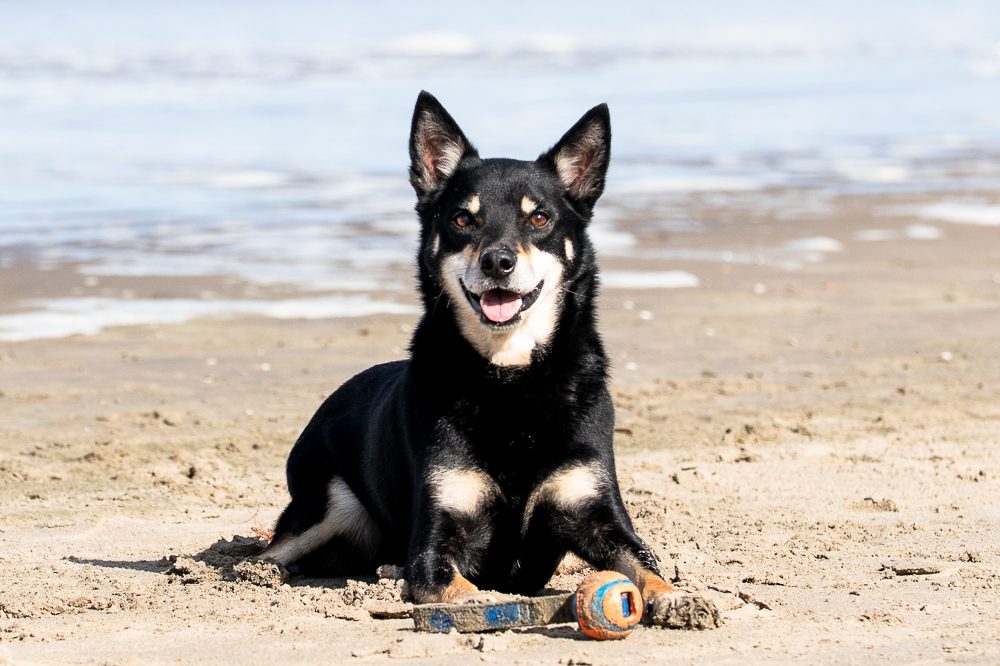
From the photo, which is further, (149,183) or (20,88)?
(20,88)

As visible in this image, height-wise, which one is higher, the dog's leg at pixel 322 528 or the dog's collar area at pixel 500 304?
the dog's collar area at pixel 500 304

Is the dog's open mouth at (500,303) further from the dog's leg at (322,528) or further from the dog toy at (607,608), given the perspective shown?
the dog toy at (607,608)

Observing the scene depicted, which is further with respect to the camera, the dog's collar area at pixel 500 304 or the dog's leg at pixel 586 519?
the dog's collar area at pixel 500 304

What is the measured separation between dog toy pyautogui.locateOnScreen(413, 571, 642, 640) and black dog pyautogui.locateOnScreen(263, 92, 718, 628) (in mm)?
199

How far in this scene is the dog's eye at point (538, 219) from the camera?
5508 mm

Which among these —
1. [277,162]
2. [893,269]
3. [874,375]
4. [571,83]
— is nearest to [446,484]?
[874,375]

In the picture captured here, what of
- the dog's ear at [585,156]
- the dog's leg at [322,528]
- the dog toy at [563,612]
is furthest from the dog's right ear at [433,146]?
the dog toy at [563,612]

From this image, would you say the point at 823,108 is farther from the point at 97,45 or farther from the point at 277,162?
the point at 97,45

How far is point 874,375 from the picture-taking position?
30.8 ft

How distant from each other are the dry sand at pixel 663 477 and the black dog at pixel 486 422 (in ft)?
0.85

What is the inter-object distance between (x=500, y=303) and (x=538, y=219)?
0.39 meters

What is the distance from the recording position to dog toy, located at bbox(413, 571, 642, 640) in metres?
4.45

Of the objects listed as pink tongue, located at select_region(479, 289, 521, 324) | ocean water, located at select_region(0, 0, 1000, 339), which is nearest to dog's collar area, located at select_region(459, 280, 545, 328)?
pink tongue, located at select_region(479, 289, 521, 324)

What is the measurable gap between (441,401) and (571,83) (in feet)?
99.6
